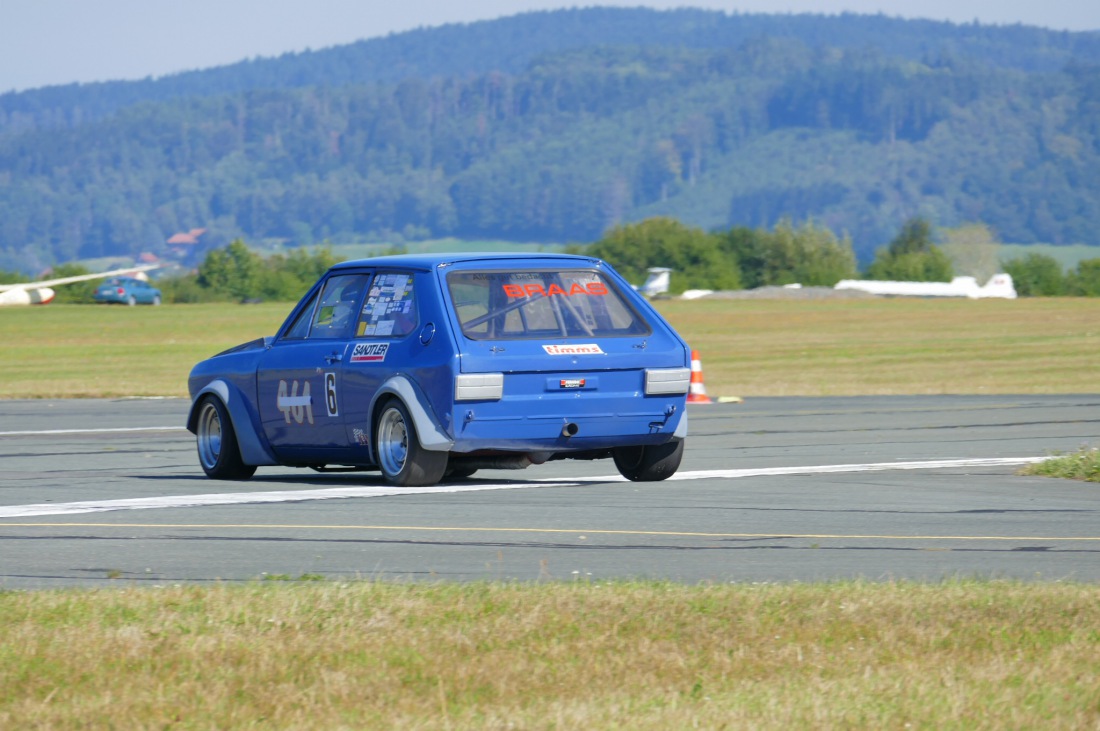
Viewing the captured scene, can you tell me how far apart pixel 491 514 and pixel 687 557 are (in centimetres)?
203

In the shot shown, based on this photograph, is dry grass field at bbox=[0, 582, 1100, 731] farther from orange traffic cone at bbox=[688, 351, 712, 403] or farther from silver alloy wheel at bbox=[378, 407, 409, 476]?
orange traffic cone at bbox=[688, 351, 712, 403]

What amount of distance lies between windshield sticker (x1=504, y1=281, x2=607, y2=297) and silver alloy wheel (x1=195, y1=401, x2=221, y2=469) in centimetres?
284

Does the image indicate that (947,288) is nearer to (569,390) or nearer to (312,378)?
(312,378)

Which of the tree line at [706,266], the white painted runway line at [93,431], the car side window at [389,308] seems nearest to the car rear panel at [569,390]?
the car side window at [389,308]

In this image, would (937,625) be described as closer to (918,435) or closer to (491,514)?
(491,514)

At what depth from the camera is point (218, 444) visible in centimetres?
1316

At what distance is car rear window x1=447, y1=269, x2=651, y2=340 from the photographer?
11461 millimetres

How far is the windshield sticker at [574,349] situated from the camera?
11.3 metres

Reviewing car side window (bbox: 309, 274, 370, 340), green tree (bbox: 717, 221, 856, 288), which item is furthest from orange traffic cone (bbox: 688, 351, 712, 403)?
green tree (bbox: 717, 221, 856, 288)

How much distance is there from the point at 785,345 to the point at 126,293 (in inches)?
2615

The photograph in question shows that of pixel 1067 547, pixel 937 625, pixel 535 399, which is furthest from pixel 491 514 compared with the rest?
pixel 937 625

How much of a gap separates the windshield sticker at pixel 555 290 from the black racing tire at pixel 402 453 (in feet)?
3.56

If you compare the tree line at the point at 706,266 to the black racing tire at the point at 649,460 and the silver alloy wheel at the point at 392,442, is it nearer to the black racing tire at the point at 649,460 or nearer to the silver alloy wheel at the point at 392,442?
the black racing tire at the point at 649,460

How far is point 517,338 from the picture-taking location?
→ 1136cm
